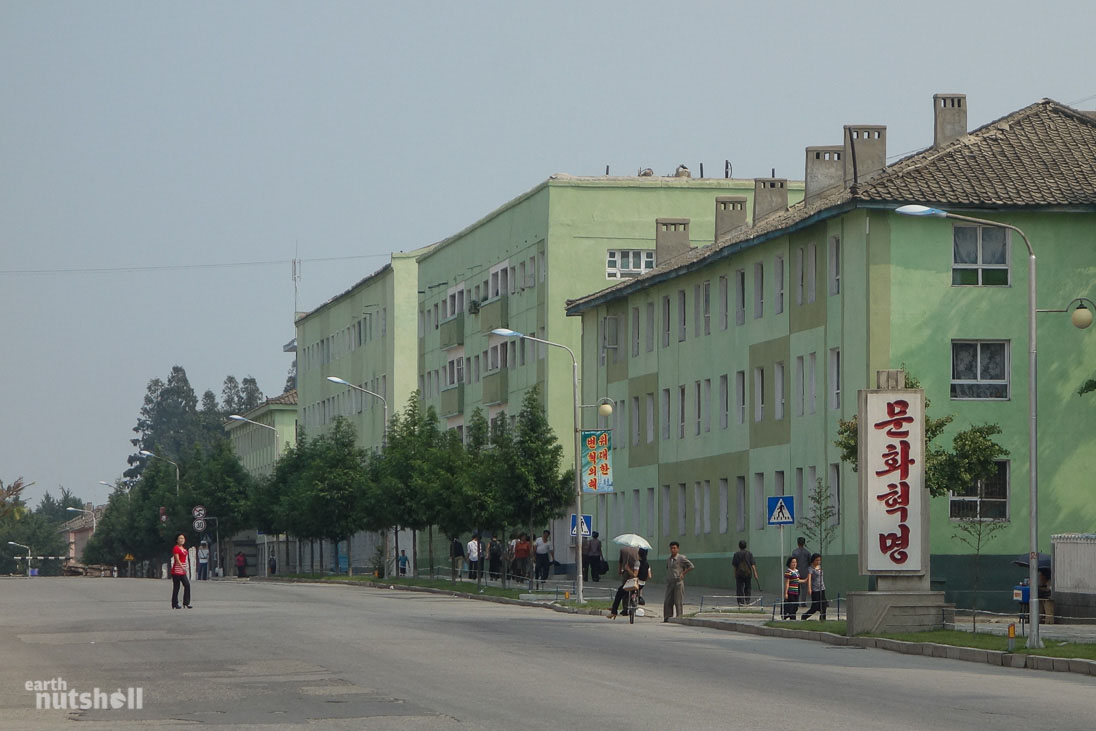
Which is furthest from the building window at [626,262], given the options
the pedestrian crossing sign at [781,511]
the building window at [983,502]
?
the pedestrian crossing sign at [781,511]

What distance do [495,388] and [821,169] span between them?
26.5 m

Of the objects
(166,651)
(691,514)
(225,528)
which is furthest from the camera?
(225,528)

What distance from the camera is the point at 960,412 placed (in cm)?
5131

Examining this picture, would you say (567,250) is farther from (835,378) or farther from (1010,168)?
(1010,168)

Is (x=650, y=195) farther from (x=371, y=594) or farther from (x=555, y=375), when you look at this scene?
(x=371, y=594)

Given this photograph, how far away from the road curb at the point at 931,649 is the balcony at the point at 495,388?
4421cm

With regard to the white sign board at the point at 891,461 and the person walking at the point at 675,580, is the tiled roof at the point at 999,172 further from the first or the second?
the white sign board at the point at 891,461

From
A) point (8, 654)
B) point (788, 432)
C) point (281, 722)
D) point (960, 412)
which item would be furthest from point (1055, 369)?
point (281, 722)

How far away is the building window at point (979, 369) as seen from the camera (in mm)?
51562

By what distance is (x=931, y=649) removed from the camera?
31.7 m

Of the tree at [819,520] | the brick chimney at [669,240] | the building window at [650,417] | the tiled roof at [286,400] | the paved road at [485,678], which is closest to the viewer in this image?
the paved road at [485,678]

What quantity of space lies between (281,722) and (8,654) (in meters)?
11.6

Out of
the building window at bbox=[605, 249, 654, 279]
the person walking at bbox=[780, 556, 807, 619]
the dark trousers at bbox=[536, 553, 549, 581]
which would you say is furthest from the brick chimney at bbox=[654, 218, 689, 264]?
the person walking at bbox=[780, 556, 807, 619]

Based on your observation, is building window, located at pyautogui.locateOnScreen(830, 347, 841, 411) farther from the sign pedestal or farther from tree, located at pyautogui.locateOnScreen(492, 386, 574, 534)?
the sign pedestal
